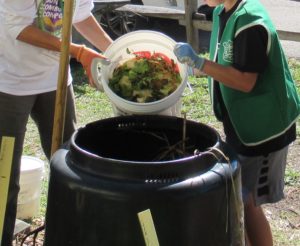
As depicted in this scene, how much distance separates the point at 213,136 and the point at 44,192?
2.03 metres

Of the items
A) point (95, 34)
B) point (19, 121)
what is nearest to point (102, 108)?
point (95, 34)

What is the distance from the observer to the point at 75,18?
3.13 m

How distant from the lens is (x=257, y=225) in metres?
2.89

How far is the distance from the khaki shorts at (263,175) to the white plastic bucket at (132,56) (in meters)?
0.44

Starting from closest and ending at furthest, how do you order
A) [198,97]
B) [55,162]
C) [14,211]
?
[55,162] < [14,211] < [198,97]

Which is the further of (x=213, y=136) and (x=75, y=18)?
(x=75, y=18)

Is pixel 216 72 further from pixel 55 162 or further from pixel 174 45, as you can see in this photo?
pixel 55 162

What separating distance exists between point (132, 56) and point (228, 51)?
1.38ft

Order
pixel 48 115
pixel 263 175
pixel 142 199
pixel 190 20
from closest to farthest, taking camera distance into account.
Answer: pixel 142 199 < pixel 263 175 < pixel 48 115 < pixel 190 20

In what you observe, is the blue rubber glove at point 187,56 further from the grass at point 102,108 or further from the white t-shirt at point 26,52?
the grass at point 102,108

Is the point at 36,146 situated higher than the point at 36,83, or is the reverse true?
the point at 36,83

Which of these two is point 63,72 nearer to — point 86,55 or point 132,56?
point 86,55

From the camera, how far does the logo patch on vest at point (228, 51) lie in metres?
2.55

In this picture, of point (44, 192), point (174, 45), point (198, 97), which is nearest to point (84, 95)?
point (198, 97)
